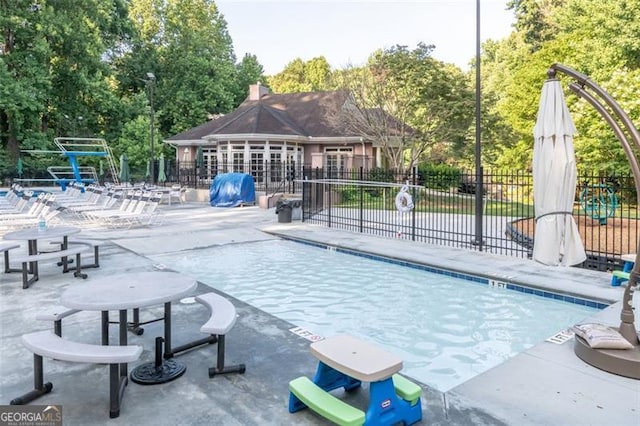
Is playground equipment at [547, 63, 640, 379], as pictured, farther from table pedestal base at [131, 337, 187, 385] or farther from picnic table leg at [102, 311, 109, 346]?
picnic table leg at [102, 311, 109, 346]

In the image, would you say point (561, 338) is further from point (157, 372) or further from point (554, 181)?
point (157, 372)

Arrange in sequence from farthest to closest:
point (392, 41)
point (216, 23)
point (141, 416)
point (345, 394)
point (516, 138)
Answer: point (216, 23)
point (516, 138)
point (392, 41)
point (345, 394)
point (141, 416)

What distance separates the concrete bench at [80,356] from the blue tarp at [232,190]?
16157 millimetres

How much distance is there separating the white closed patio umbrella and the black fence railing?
3.40 meters

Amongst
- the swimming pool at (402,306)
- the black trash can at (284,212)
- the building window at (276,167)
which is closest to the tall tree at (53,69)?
the building window at (276,167)

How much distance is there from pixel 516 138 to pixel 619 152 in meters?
8.32

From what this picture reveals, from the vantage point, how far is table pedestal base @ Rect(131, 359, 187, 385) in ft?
11.6

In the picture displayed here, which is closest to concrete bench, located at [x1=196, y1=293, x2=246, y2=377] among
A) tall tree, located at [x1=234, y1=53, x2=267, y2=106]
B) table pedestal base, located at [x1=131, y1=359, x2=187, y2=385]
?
table pedestal base, located at [x1=131, y1=359, x2=187, y2=385]

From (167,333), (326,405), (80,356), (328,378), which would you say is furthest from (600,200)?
(80,356)

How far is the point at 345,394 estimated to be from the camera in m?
3.38

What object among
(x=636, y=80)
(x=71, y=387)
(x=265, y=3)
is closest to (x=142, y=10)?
(x=265, y=3)

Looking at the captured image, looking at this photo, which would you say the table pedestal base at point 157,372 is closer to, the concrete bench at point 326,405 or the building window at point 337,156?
the concrete bench at point 326,405

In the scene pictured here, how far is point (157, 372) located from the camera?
3.66 m

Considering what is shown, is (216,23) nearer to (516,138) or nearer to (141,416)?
(516,138)
